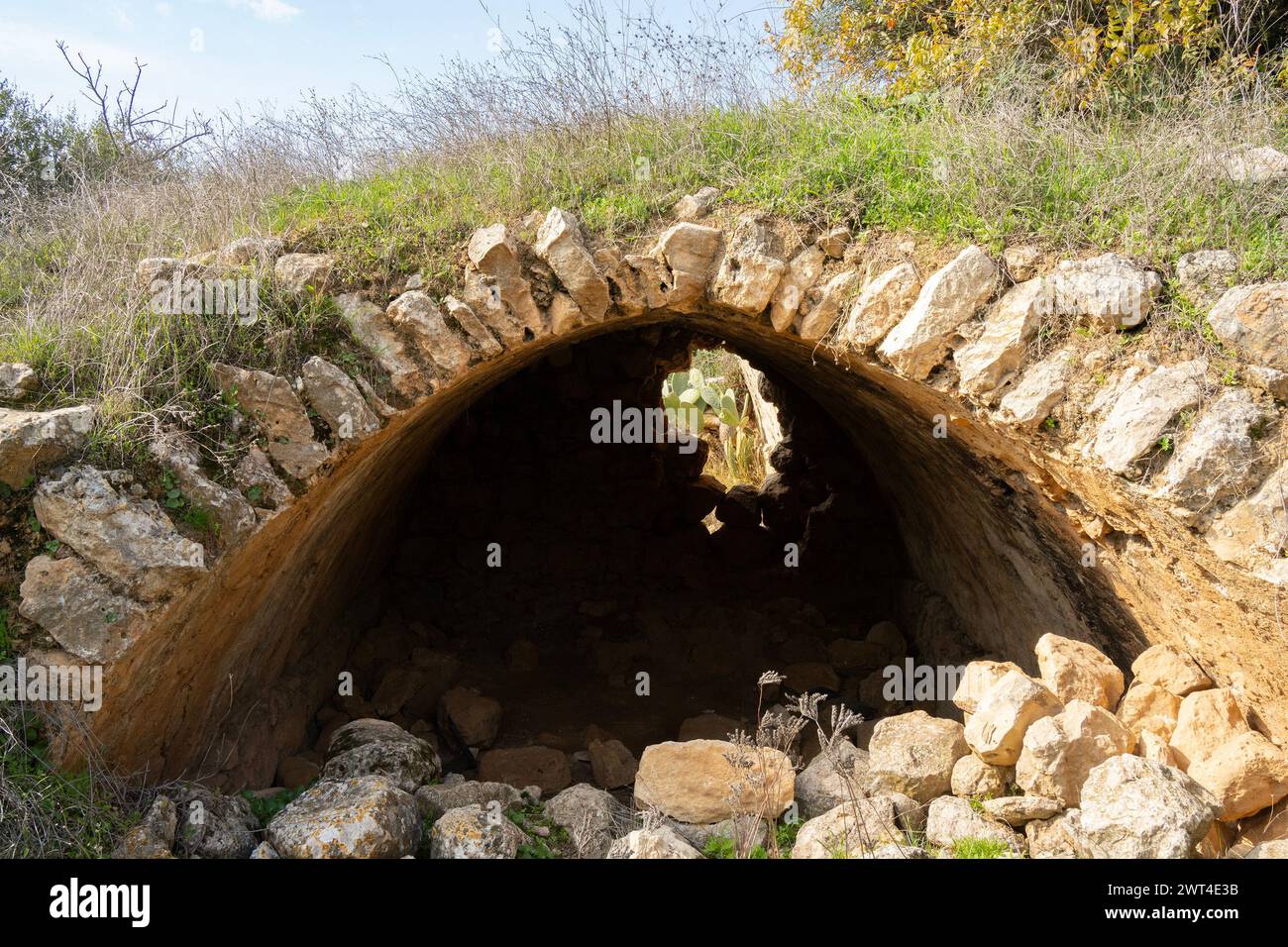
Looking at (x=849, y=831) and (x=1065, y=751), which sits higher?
(x=1065, y=751)

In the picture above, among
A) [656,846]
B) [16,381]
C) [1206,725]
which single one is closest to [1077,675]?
[1206,725]

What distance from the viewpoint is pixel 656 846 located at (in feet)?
10.8

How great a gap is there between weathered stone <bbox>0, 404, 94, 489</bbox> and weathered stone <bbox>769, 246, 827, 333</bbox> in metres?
3.09

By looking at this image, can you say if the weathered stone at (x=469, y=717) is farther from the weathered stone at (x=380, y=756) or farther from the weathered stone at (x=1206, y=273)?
the weathered stone at (x=1206, y=273)

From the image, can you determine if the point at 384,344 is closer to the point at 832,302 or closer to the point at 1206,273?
the point at 832,302

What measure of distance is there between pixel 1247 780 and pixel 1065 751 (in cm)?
66

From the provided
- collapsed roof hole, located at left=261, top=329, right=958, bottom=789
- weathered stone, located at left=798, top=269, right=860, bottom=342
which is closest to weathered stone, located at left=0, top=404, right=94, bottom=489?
weathered stone, located at left=798, top=269, right=860, bottom=342

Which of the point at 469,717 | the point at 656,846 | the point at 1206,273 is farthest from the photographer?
the point at 469,717

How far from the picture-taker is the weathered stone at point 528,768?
223 inches

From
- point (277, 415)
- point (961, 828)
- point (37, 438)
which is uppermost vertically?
point (277, 415)

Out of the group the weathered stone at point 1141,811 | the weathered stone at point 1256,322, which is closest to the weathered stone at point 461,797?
the weathered stone at point 1141,811
